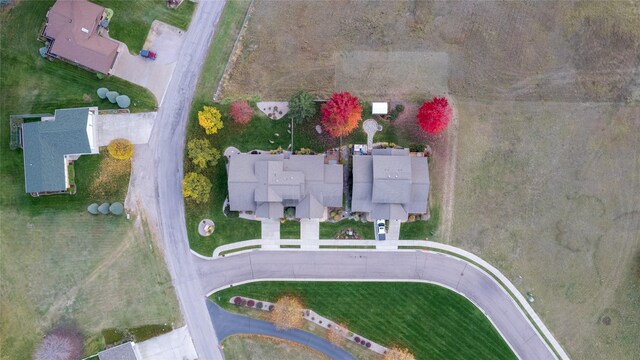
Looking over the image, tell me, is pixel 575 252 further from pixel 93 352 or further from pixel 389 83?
pixel 93 352

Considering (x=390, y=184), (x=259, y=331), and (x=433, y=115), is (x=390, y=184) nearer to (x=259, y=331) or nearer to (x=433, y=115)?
(x=433, y=115)

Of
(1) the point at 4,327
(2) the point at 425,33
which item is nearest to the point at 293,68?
(2) the point at 425,33

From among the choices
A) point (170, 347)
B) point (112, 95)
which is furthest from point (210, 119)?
point (170, 347)

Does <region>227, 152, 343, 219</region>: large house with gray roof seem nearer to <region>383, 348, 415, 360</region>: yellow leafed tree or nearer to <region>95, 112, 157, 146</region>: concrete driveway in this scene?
<region>95, 112, 157, 146</region>: concrete driveway

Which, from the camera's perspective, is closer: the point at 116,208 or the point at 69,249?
the point at 116,208

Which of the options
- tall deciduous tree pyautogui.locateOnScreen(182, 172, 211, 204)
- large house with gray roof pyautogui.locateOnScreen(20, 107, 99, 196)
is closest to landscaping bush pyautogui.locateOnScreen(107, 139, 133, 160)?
large house with gray roof pyautogui.locateOnScreen(20, 107, 99, 196)
